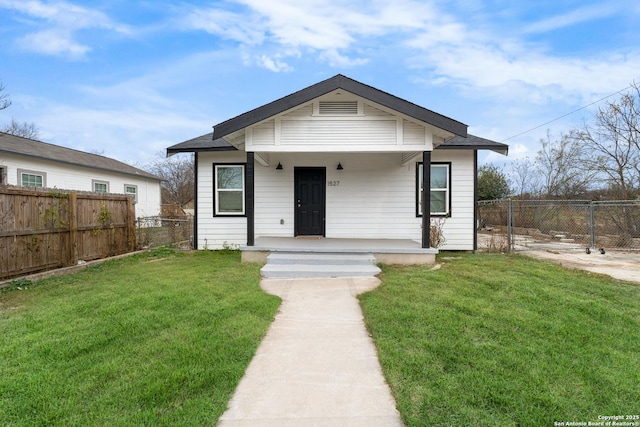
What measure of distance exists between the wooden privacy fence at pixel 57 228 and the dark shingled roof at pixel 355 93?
3.98 m

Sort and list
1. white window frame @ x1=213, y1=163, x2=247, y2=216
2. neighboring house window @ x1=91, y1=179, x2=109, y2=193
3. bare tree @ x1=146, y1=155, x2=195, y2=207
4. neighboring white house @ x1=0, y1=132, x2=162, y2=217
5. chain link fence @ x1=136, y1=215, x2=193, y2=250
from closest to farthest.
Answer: white window frame @ x1=213, y1=163, x2=247, y2=216 → chain link fence @ x1=136, y1=215, x2=193, y2=250 → neighboring white house @ x1=0, y1=132, x2=162, y2=217 → neighboring house window @ x1=91, y1=179, x2=109, y2=193 → bare tree @ x1=146, y1=155, x2=195, y2=207

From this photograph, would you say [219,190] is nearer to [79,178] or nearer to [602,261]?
[602,261]

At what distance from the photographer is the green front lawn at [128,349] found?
2.05m

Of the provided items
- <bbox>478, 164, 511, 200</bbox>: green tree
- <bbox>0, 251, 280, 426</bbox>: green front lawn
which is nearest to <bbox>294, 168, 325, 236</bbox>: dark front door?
<bbox>0, 251, 280, 426</bbox>: green front lawn

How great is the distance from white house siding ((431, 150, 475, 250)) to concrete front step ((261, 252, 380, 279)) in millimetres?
3424

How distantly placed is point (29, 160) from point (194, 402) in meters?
15.5

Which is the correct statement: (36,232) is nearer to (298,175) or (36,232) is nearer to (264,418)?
Answer: (298,175)

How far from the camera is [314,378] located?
8.18 feet

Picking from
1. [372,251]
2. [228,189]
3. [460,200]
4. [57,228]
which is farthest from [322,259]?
[57,228]

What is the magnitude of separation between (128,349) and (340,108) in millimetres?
5707

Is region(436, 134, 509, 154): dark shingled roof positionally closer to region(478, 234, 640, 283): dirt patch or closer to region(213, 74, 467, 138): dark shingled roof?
region(213, 74, 467, 138): dark shingled roof

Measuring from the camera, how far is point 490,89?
15.7 meters

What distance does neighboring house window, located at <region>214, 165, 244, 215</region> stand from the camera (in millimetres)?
9109

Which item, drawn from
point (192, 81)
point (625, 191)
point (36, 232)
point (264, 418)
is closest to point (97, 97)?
point (192, 81)
